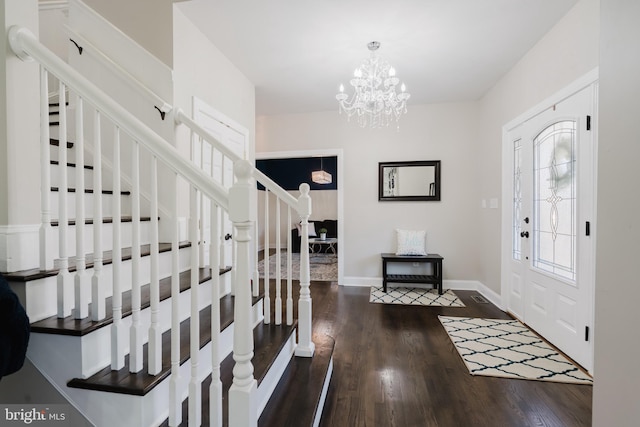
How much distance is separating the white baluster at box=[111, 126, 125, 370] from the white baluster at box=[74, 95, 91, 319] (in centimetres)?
15

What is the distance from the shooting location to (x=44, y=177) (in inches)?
45.6

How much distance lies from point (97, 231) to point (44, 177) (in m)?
Result: 0.33

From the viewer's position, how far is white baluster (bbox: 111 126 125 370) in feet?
3.50

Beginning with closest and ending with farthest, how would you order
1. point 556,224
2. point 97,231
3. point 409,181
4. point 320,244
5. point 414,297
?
point 97,231 → point 556,224 → point 414,297 → point 409,181 → point 320,244

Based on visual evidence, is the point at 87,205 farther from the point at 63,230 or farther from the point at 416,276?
the point at 416,276

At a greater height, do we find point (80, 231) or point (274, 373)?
point (80, 231)

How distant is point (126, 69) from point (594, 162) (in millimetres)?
3420

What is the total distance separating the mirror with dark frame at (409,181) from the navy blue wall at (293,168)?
131 inches


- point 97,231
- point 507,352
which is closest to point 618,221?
point 97,231

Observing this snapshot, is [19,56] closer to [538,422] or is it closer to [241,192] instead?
[241,192]

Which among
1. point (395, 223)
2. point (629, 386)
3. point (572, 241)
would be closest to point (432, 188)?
point (395, 223)

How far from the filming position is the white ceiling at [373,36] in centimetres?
217

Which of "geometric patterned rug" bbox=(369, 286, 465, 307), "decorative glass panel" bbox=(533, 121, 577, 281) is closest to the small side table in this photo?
"geometric patterned rug" bbox=(369, 286, 465, 307)

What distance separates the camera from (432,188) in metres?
4.23
